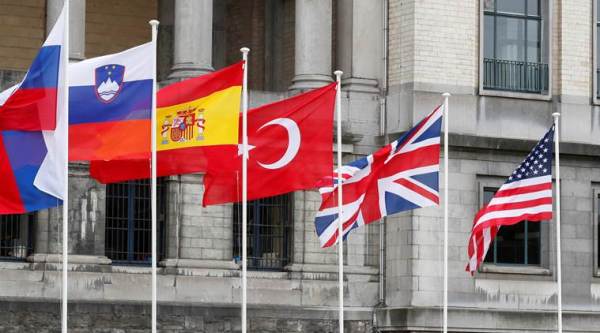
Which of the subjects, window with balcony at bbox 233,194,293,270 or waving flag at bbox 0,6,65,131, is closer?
waving flag at bbox 0,6,65,131

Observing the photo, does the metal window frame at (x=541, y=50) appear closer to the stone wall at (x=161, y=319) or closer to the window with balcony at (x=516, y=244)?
the window with balcony at (x=516, y=244)

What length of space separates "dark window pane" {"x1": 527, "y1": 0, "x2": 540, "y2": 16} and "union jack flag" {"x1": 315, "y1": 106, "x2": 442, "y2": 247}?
9.76 meters

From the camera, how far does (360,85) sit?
1785 inches

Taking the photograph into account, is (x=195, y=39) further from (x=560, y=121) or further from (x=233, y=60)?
(x=560, y=121)

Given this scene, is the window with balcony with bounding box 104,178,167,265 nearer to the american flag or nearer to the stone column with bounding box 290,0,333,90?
the stone column with bounding box 290,0,333,90

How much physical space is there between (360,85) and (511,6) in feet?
13.2

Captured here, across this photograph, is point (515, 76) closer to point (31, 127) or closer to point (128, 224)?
point (128, 224)

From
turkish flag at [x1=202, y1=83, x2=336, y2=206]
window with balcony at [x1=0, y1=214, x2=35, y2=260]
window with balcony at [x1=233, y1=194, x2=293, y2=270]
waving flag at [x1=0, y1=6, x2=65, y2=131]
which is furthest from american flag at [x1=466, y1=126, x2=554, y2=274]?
window with balcony at [x1=0, y1=214, x2=35, y2=260]

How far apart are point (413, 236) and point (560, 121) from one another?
4656mm

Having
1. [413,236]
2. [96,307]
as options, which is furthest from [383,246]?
[96,307]

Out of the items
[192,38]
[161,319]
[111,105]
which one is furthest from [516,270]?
[111,105]

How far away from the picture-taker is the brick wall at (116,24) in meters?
49.7

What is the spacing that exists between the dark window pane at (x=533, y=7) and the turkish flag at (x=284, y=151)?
1146 centimetres

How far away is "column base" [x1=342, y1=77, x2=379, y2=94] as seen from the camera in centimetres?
4522
